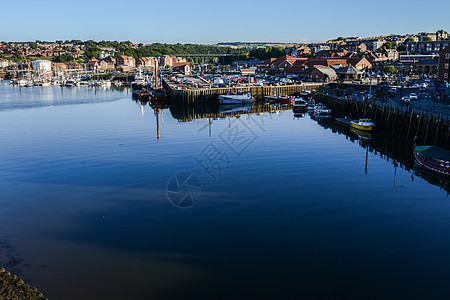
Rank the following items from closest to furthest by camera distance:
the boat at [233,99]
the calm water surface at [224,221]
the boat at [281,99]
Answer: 1. the calm water surface at [224,221]
2. the boat at [233,99]
3. the boat at [281,99]

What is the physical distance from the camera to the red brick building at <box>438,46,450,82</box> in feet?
247

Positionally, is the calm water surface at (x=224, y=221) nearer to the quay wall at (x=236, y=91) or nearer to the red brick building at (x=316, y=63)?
the quay wall at (x=236, y=91)

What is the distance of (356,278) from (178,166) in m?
18.4

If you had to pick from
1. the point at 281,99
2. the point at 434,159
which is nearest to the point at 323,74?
the point at 281,99

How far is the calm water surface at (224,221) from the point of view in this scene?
1513cm

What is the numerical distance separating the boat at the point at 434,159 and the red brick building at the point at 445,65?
5409 centimetres

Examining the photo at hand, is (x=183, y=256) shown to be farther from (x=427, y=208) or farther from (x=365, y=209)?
(x=427, y=208)

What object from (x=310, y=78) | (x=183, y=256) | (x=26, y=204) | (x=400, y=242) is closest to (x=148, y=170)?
(x=26, y=204)

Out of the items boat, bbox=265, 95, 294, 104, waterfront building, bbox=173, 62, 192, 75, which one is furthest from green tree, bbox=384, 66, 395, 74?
waterfront building, bbox=173, 62, 192, 75

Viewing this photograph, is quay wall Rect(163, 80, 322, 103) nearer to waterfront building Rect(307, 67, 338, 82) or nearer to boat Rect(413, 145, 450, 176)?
waterfront building Rect(307, 67, 338, 82)

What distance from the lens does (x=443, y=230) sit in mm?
19469

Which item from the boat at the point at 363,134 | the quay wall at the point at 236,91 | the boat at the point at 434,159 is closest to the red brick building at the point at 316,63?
the quay wall at the point at 236,91

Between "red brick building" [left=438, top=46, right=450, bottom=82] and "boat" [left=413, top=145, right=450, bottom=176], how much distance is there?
54.1 metres

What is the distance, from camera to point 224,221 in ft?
66.9
